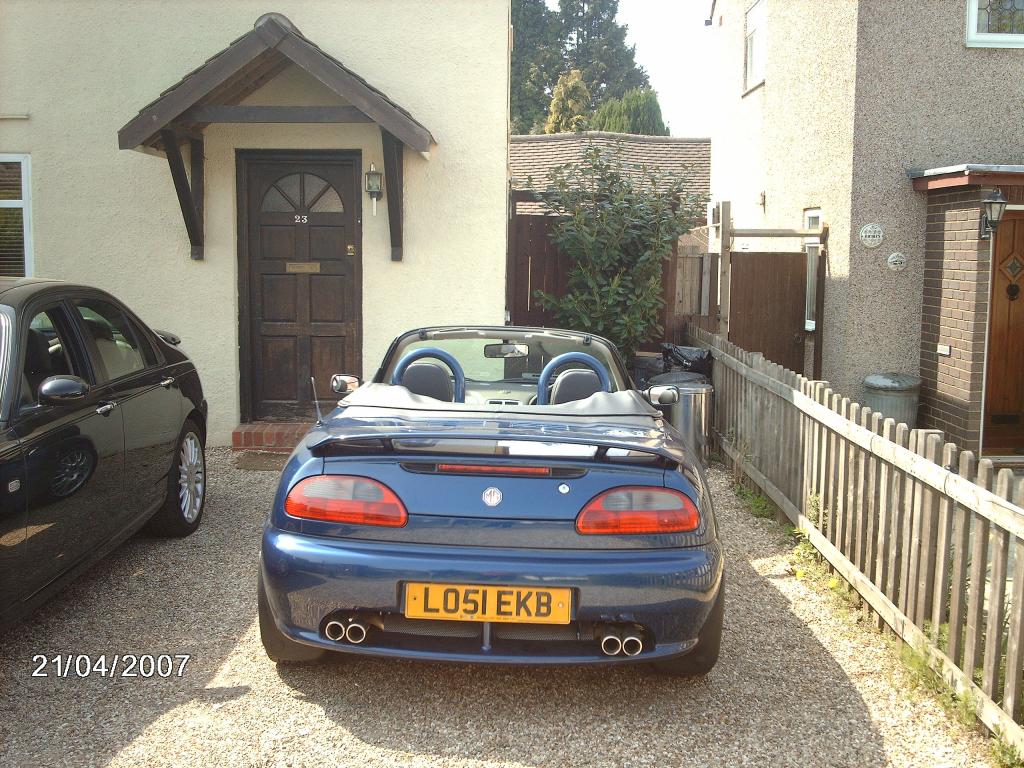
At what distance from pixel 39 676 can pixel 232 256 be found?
5729 millimetres

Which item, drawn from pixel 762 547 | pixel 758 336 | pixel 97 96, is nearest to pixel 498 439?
pixel 762 547

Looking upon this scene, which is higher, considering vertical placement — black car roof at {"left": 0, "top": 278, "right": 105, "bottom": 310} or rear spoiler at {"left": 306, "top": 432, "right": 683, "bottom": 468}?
black car roof at {"left": 0, "top": 278, "right": 105, "bottom": 310}

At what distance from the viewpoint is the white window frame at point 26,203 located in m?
9.59

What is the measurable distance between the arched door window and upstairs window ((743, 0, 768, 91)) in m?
7.47

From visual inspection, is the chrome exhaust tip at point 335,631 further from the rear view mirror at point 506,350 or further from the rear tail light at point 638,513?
the rear view mirror at point 506,350

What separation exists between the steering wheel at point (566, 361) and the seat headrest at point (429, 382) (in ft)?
1.42

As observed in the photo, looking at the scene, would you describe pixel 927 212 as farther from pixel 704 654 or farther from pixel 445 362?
pixel 704 654

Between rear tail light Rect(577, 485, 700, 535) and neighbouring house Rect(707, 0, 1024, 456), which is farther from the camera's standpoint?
neighbouring house Rect(707, 0, 1024, 456)

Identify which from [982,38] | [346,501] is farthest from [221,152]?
[982,38]

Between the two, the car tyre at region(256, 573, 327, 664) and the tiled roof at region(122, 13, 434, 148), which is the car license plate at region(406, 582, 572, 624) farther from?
the tiled roof at region(122, 13, 434, 148)

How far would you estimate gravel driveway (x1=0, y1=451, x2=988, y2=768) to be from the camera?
142 inches
